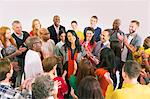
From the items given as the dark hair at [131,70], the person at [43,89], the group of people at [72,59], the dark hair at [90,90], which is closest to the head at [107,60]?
the group of people at [72,59]

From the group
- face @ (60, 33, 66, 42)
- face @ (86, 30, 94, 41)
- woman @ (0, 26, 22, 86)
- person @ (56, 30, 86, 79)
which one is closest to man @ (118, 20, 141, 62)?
face @ (86, 30, 94, 41)

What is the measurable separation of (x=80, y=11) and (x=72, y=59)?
2786mm

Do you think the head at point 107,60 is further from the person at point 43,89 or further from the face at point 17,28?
the person at point 43,89

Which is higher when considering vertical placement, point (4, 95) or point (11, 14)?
point (11, 14)

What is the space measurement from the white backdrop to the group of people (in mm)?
1094

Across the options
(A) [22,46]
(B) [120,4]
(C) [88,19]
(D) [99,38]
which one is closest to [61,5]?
(C) [88,19]

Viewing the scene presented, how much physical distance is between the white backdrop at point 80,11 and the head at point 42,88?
18.8 feet

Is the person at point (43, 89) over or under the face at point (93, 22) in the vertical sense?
under

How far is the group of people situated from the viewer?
384 cm

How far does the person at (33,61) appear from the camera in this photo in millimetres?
5504

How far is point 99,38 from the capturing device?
7.59 m

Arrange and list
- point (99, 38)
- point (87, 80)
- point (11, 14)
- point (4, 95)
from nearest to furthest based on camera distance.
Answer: point (87, 80) → point (4, 95) → point (99, 38) → point (11, 14)

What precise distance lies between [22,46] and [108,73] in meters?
2.14

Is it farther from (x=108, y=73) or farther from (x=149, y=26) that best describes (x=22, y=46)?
(x=149, y=26)
